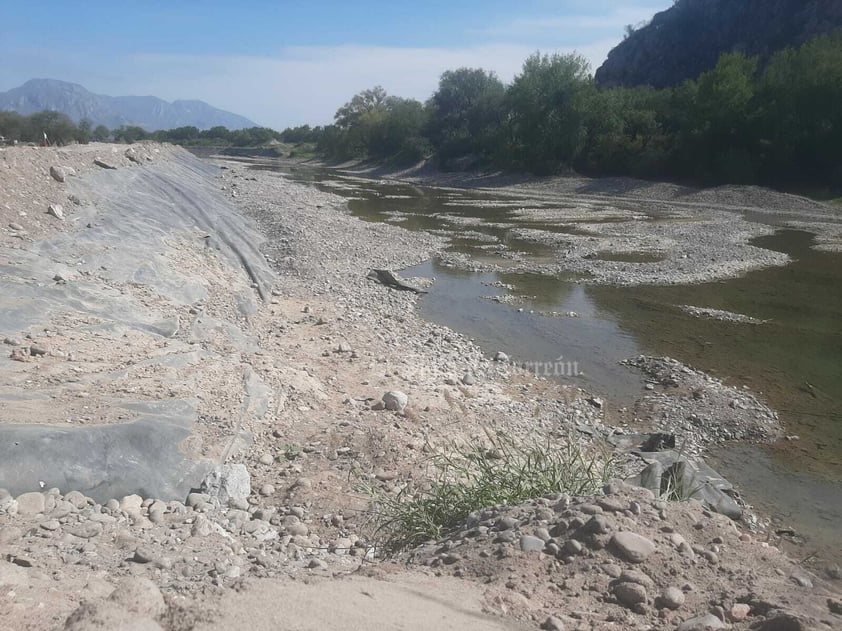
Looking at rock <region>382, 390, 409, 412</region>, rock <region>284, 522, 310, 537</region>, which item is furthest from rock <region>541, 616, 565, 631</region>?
rock <region>382, 390, 409, 412</region>

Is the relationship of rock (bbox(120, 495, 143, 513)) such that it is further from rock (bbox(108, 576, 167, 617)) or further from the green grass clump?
the green grass clump

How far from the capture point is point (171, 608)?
136 inches

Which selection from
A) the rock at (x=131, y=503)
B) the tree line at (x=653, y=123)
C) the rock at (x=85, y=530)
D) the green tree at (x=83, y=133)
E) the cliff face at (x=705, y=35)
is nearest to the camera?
the rock at (x=85, y=530)

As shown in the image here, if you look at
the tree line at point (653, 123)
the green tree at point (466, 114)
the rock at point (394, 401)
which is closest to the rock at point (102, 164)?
the rock at point (394, 401)

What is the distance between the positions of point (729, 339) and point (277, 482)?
476 inches

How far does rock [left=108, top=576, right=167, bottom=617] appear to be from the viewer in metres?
3.41

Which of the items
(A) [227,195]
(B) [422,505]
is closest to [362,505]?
(B) [422,505]

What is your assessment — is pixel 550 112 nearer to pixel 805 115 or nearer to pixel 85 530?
pixel 805 115

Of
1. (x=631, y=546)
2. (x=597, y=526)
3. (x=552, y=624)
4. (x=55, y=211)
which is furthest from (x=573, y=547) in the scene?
(x=55, y=211)

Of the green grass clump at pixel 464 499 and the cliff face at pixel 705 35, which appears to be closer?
the green grass clump at pixel 464 499

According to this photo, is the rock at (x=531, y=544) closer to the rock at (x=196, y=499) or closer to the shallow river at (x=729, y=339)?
the rock at (x=196, y=499)

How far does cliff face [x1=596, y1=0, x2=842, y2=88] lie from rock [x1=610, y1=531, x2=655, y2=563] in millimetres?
86630

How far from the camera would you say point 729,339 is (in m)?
14.6

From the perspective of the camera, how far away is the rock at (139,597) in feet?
11.2
